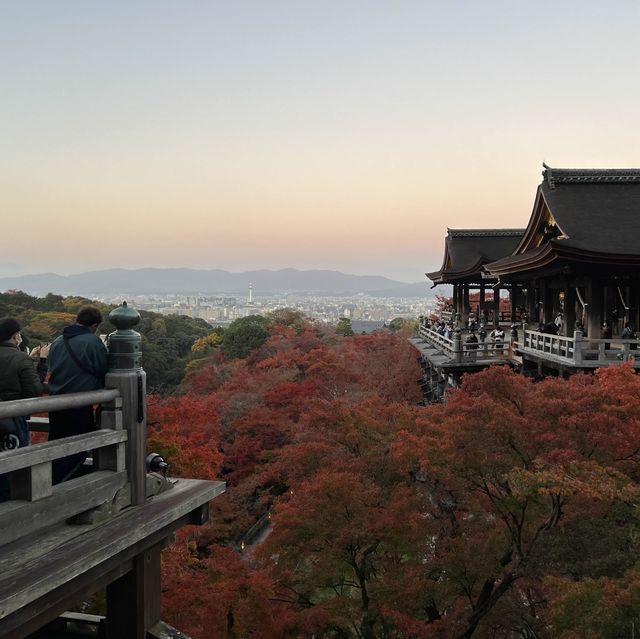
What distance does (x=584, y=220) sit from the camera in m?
16.8

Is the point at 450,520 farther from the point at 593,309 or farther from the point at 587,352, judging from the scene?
the point at 593,309

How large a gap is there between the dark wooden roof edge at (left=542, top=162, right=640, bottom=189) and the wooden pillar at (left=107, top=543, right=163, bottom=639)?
18.0 meters

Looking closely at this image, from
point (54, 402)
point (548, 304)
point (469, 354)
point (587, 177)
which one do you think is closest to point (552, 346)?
point (469, 354)

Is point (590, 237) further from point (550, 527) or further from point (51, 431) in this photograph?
point (51, 431)

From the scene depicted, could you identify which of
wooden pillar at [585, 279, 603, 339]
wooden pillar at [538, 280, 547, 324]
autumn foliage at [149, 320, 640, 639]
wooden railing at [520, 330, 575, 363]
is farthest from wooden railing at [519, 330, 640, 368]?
wooden pillar at [538, 280, 547, 324]

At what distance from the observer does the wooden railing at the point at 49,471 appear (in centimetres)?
250

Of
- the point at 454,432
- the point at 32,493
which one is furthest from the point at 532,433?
the point at 32,493

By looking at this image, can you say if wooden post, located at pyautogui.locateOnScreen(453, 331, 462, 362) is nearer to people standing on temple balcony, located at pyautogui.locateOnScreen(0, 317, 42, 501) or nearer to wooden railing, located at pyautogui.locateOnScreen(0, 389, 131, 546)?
wooden railing, located at pyautogui.locateOnScreen(0, 389, 131, 546)

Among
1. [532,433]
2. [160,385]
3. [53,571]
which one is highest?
[53,571]

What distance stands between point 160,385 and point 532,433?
42324mm

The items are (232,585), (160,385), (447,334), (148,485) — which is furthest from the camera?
(160,385)

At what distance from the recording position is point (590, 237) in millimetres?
15602

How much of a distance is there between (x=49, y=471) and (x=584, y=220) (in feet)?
56.0

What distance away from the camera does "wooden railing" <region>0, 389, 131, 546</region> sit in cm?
250
